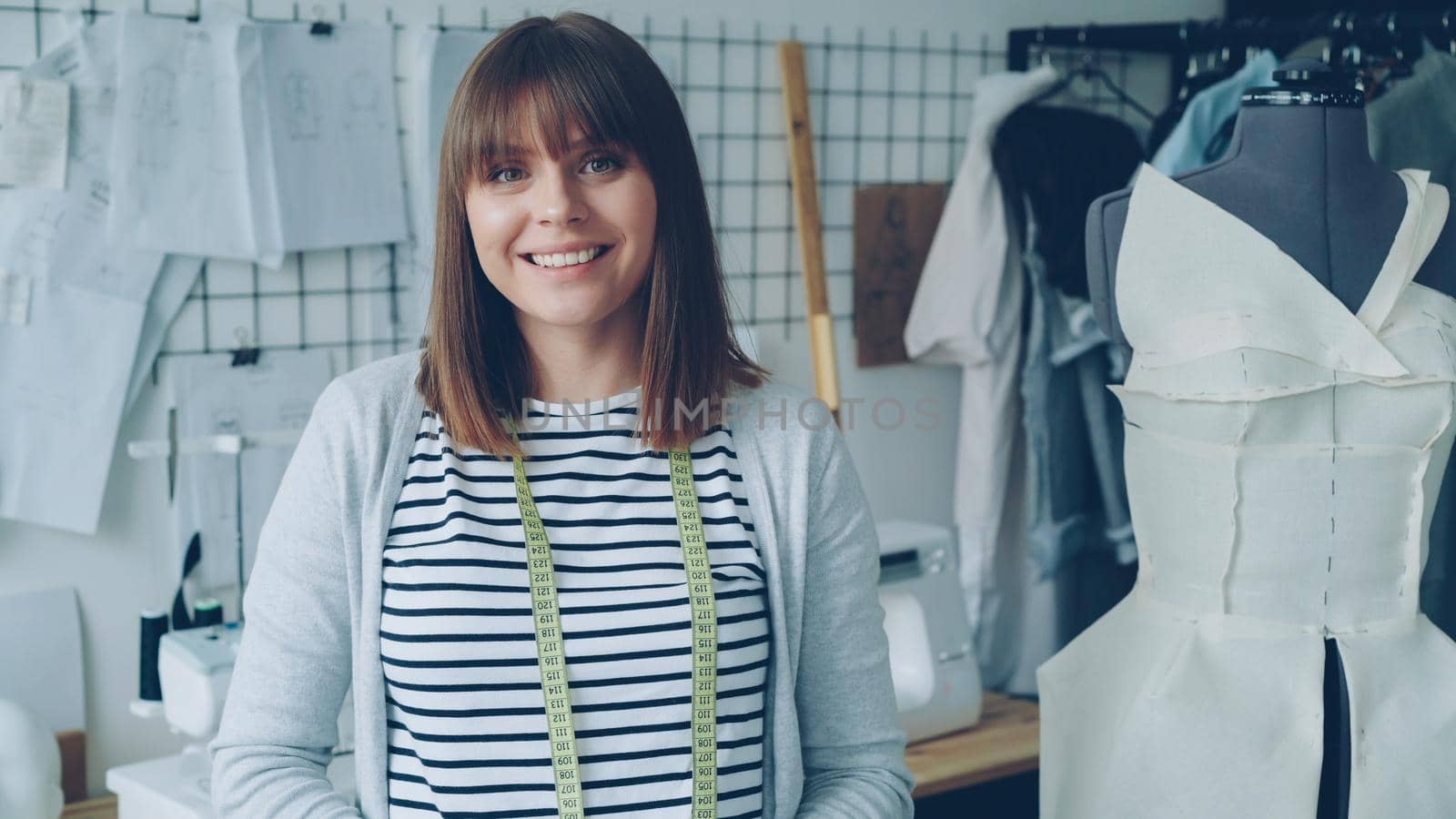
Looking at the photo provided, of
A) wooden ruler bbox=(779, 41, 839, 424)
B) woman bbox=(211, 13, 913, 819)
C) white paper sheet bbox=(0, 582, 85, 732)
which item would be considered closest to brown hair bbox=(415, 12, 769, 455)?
woman bbox=(211, 13, 913, 819)

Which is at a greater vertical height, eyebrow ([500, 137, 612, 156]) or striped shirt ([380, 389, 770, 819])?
eyebrow ([500, 137, 612, 156])

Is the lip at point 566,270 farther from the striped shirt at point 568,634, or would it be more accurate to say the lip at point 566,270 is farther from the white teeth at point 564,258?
the striped shirt at point 568,634

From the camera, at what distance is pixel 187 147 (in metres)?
2.01

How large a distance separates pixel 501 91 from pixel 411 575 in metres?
0.37

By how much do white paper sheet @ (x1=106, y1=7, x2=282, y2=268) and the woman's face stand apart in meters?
1.07

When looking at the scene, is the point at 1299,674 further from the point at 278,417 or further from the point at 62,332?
the point at 62,332

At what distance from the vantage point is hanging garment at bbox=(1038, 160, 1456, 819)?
148 cm

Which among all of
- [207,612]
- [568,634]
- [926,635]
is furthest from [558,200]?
[926,635]

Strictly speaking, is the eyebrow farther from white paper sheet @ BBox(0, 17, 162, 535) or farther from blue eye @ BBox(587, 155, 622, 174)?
white paper sheet @ BBox(0, 17, 162, 535)

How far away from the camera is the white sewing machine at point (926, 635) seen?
2148 mm

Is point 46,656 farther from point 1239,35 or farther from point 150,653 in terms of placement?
point 1239,35

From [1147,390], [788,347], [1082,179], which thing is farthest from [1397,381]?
[788,347]

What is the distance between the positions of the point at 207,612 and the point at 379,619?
0.83 m

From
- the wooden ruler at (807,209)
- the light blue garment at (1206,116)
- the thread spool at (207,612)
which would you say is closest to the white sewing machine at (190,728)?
the thread spool at (207,612)
